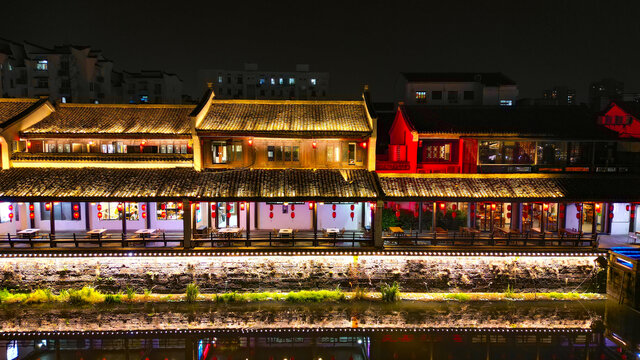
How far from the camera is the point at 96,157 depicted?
2309 cm

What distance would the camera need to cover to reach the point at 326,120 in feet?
80.5

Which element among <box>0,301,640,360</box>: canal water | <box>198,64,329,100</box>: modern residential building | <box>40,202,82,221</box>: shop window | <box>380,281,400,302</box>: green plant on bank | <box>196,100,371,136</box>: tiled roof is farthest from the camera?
<box>198,64,329,100</box>: modern residential building

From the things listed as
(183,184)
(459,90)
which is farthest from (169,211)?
(459,90)

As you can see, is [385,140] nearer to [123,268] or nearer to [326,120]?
[326,120]

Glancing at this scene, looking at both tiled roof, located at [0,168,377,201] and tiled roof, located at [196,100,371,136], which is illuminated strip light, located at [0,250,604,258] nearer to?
tiled roof, located at [0,168,377,201]

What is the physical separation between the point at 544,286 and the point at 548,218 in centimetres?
548

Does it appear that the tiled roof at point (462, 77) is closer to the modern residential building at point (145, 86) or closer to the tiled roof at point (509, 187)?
the tiled roof at point (509, 187)

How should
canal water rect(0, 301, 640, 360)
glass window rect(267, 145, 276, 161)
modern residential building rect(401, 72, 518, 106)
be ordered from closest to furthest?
canal water rect(0, 301, 640, 360) < glass window rect(267, 145, 276, 161) < modern residential building rect(401, 72, 518, 106)

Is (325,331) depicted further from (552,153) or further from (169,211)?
(552,153)

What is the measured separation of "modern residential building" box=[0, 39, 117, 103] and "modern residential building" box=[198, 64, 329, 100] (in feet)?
51.3

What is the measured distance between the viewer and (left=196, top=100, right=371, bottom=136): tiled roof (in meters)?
23.0

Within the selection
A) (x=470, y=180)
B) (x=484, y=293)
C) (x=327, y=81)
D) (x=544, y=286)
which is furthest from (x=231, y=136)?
(x=327, y=81)

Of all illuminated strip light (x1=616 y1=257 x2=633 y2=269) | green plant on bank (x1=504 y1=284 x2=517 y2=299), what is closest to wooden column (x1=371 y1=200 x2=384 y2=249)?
green plant on bank (x1=504 y1=284 x2=517 y2=299)

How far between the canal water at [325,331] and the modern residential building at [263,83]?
4357cm
